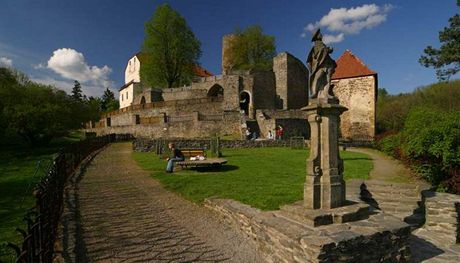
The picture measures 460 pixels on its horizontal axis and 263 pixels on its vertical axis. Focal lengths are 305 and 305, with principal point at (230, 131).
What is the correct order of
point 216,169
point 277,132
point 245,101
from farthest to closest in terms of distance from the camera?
point 245,101
point 277,132
point 216,169

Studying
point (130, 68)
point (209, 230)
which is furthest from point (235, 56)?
point (209, 230)

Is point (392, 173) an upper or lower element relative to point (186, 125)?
lower

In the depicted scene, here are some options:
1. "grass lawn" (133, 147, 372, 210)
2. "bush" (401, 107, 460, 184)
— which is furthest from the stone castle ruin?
"bush" (401, 107, 460, 184)

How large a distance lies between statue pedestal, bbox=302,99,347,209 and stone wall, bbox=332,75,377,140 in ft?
91.6

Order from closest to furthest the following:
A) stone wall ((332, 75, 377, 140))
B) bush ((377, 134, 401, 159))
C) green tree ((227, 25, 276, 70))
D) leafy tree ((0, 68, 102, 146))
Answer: bush ((377, 134, 401, 159)) → leafy tree ((0, 68, 102, 146)) → stone wall ((332, 75, 377, 140)) → green tree ((227, 25, 276, 70))

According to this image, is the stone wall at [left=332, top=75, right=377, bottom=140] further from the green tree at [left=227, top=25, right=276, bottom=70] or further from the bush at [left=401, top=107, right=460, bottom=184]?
the bush at [left=401, top=107, right=460, bottom=184]

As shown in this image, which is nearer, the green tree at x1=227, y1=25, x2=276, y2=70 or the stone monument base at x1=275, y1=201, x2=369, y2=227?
the stone monument base at x1=275, y1=201, x2=369, y2=227

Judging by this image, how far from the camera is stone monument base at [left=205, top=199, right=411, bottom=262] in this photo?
485 centimetres

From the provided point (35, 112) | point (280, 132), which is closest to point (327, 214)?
point (280, 132)

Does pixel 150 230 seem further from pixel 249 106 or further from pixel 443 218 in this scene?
pixel 249 106

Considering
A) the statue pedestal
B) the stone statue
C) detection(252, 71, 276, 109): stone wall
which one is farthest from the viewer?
detection(252, 71, 276, 109): stone wall

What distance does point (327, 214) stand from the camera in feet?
19.2

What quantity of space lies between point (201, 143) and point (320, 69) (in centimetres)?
1728

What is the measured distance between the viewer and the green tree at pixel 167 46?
42562mm
